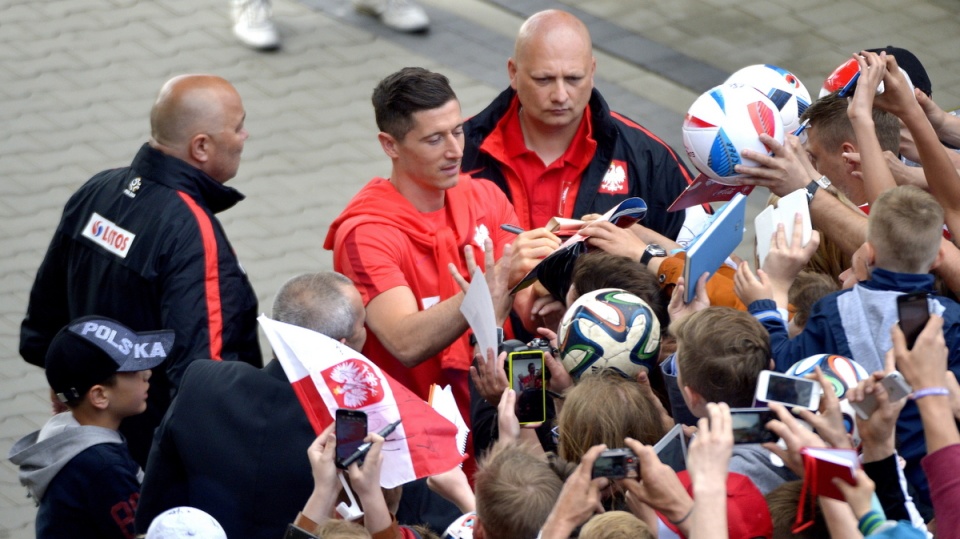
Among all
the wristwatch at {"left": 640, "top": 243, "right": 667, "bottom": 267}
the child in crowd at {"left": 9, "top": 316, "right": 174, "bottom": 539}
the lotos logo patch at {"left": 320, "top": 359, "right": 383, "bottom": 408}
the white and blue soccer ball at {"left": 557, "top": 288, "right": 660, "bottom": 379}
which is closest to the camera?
the lotos logo patch at {"left": 320, "top": 359, "right": 383, "bottom": 408}

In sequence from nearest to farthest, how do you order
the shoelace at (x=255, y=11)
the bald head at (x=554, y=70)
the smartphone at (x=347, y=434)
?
the smartphone at (x=347, y=434)
the bald head at (x=554, y=70)
the shoelace at (x=255, y=11)

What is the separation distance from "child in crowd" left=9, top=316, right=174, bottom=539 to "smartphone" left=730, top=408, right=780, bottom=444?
230 centimetres

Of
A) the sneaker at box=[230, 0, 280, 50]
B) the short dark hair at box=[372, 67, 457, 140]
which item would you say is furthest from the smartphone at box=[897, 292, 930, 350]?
the sneaker at box=[230, 0, 280, 50]

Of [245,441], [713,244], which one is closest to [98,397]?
[245,441]

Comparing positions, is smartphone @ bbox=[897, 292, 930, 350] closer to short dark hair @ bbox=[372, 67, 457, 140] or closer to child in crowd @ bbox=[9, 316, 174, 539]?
short dark hair @ bbox=[372, 67, 457, 140]

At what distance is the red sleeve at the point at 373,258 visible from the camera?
4824mm

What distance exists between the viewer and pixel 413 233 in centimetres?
498

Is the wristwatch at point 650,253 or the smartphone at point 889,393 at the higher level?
the smartphone at point 889,393

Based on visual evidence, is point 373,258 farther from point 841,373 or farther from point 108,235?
point 841,373

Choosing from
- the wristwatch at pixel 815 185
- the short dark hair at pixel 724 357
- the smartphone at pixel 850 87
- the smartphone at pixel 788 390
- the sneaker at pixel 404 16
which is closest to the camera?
the smartphone at pixel 788 390

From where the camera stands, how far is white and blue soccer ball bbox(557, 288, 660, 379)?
4.07 metres

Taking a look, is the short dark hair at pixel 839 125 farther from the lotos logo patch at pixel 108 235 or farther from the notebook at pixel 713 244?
the lotos logo patch at pixel 108 235

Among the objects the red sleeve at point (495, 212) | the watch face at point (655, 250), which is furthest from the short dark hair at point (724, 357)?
the red sleeve at point (495, 212)

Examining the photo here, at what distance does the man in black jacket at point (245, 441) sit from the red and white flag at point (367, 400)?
0.15 meters
